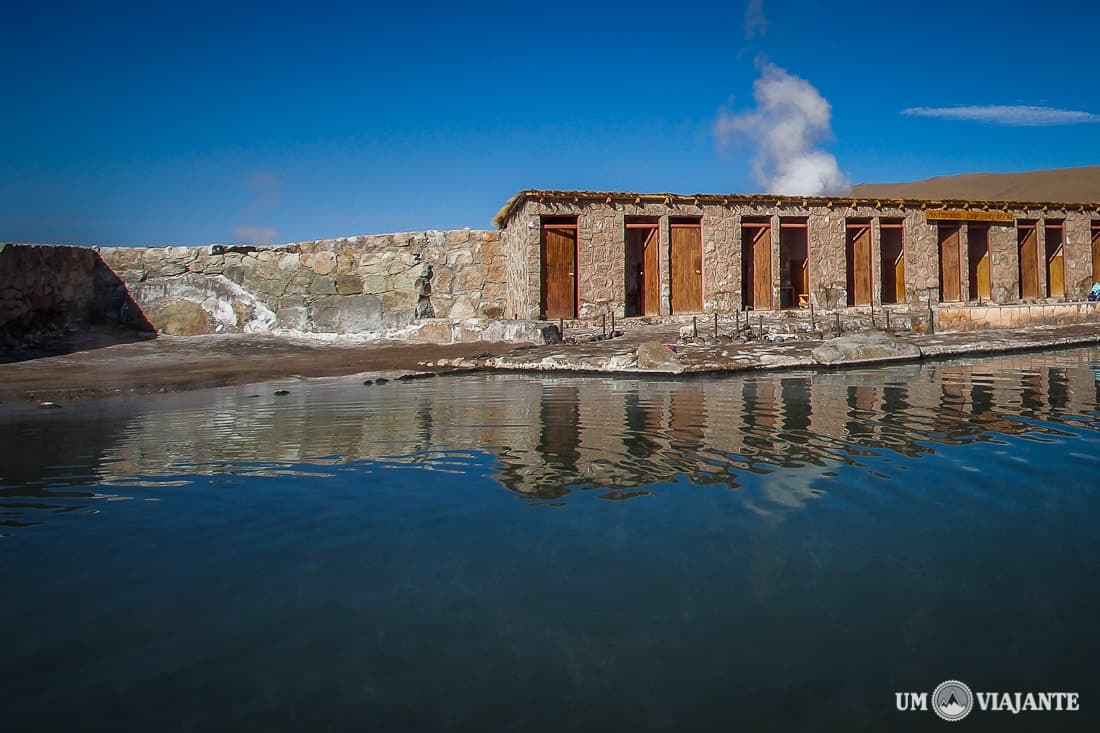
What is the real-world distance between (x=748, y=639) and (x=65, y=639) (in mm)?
2396

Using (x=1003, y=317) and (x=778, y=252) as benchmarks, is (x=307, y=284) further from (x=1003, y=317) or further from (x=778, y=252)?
(x=1003, y=317)

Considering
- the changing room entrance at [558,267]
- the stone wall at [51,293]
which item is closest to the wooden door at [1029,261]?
the changing room entrance at [558,267]

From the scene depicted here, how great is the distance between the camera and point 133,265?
18.2 m

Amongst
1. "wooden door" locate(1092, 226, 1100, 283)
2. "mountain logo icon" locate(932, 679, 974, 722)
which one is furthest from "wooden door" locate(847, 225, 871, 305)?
"mountain logo icon" locate(932, 679, 974, 722)

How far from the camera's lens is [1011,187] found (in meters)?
76.9

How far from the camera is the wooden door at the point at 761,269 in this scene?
19891 mm

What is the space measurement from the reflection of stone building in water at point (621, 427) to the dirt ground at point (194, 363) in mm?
2859

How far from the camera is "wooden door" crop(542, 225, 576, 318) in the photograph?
17.7 meters

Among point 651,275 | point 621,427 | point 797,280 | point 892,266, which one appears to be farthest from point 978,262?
point 621,427

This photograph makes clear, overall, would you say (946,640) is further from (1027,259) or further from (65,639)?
(1027,259)

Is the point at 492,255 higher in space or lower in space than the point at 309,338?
higher

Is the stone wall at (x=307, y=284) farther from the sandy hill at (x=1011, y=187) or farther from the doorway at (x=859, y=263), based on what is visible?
the sandy hill at (x=1011, y=187)

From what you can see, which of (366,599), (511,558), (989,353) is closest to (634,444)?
(511,558)

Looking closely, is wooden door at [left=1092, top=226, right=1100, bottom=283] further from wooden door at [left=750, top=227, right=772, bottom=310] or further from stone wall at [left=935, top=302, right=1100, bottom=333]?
wooden door at [left=750, top=227, right=772, bottom=310]
